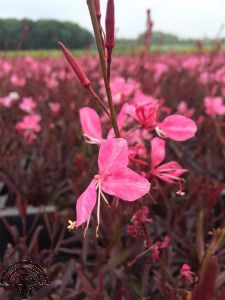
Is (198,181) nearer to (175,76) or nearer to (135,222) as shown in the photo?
(135,222)

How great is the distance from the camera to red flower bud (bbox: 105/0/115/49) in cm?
58

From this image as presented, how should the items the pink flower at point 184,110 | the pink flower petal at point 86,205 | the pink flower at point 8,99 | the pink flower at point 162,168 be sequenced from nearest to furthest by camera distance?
the pink flower petal at point 86,205 → the pink flower at point 162,168 → the pink flower at point 184,110 → the pink flower at point 8,99

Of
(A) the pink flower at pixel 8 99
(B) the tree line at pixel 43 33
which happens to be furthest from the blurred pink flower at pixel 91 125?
(B) the tree line at pixel 43 33

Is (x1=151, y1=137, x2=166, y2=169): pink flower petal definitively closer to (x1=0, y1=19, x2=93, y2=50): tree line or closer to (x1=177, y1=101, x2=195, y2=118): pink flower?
(x1=177, y1=101, x2=195, y2=118): pink flower

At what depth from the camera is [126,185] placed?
562 millimetres

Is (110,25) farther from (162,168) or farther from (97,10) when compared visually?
(162,168)

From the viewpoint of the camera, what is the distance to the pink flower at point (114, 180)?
0.55 metres

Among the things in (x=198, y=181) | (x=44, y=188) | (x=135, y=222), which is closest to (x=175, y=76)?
(x=44, y=188)

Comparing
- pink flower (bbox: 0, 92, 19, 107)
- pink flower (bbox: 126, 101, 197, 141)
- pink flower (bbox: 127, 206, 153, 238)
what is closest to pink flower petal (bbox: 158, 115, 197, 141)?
pink flower (bbox: 126, 101, 197, 141)

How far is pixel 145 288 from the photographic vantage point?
119 centimetres

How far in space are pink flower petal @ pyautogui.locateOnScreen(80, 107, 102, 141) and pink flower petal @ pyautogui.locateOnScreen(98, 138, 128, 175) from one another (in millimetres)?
136

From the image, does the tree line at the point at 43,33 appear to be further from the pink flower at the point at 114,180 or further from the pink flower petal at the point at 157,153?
the pink flower at the point at 114,180

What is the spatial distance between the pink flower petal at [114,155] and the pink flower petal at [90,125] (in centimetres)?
14

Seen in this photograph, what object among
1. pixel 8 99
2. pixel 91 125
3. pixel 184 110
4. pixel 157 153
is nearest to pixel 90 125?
pixel 91 125
